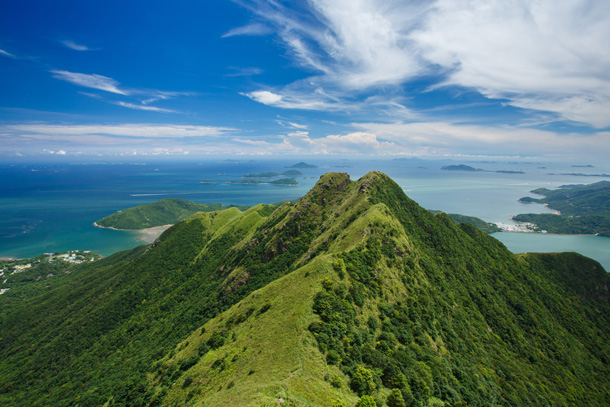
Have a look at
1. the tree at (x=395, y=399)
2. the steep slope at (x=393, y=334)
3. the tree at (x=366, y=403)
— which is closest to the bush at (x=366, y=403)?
the tree at (x=366, y=403)

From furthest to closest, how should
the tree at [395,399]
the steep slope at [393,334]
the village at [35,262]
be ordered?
the village at [35,262] < the steep slope at [393,334] < the tree at [395,399]

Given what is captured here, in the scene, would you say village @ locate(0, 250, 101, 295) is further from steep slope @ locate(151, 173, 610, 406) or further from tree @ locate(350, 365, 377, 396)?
tree @ locate(350, 365, 377, 396)

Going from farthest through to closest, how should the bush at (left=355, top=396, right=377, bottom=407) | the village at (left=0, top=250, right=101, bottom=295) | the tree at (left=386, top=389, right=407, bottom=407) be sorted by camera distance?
1. the village at (left=0, top=250, right=101, bottom=295)
2. the tree at (left=386, top=389, right=407, bottom=407)
3. the bush at (left=355, top=396, right=377, bottom=407)

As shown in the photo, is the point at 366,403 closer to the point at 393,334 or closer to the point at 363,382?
the point at 363,382

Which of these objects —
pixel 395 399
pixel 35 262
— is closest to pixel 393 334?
pixel 395 399

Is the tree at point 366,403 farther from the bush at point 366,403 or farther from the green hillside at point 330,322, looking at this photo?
the green hillside at point 330,322

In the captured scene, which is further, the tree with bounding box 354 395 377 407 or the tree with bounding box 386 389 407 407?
the tree with bounding box 386 389 407 407

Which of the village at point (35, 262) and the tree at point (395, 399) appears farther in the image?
the village at point (35, 262)

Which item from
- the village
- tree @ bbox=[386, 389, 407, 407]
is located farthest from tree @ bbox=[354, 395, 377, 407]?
the village
